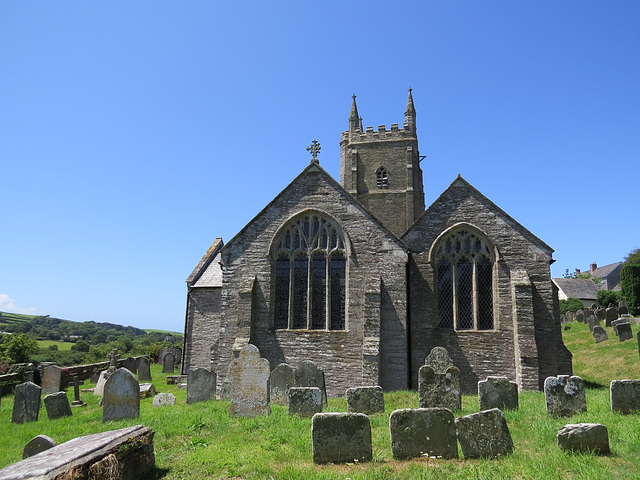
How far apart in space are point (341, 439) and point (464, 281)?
438 inches

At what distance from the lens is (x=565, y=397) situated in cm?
834

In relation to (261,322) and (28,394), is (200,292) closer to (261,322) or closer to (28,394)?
(261,322)

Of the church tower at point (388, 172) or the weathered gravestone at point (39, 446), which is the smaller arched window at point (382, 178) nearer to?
the church tower at point (388, 172)

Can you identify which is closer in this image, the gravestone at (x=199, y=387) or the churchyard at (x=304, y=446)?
the churchyard at (x=304, y=446)

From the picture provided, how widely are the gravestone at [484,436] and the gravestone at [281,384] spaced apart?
659cm

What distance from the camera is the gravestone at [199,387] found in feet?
42.4

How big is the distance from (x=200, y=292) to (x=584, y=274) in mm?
83455

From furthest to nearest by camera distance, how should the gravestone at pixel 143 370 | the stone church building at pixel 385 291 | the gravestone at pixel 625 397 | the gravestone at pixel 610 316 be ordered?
the gravestone at pixel 610 316 → the gravestone at pixel 143 370 → the stone church building at pixel 385 291 → the gravestone at pixel 625 397

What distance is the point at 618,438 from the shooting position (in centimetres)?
661

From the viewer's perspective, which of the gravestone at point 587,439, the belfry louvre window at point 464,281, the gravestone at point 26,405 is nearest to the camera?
the gravestone at point 587,439

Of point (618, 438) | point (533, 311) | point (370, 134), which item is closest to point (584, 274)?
point (370, 134)

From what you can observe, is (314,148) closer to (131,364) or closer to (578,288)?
(131,364)

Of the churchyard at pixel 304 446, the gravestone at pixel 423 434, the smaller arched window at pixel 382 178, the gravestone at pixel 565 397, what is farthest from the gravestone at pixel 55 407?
the smaller arched window at pixel 382 178

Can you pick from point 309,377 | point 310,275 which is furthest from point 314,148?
point 309,377
